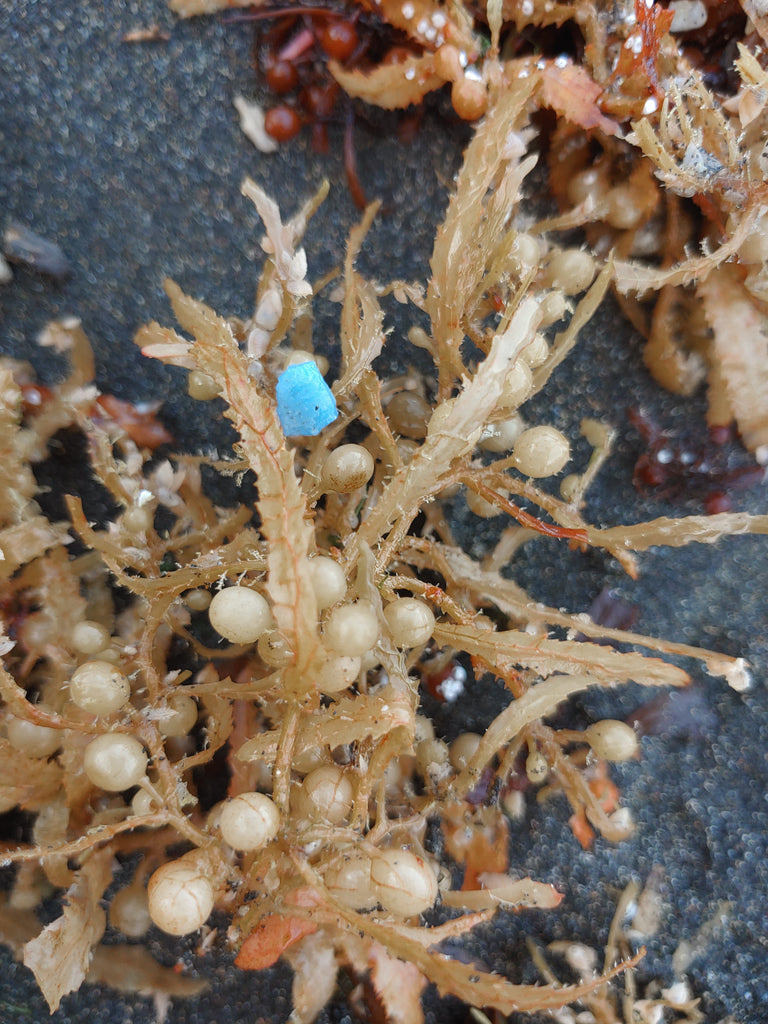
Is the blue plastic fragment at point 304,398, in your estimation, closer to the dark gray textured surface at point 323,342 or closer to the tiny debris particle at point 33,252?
the dark gray textured surface at point 323,342

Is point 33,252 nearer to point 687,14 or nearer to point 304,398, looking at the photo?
point 304,398

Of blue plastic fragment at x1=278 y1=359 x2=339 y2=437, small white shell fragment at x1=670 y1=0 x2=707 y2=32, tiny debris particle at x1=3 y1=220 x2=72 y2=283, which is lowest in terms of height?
tiny debris particle at x1=3 y1=220 x2=72 y2=283

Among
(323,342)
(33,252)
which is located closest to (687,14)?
(323,342)

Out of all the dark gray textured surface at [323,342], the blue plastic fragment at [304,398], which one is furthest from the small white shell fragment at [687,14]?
the blue plastic fragment at [304,398]

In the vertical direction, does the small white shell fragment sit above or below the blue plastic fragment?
above

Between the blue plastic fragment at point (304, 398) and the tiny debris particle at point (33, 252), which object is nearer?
the blue plastic fragment at point (304, 398)

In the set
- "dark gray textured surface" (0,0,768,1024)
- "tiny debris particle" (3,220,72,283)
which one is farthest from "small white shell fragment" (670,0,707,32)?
"tiny debris particle" (3,220,72,283)

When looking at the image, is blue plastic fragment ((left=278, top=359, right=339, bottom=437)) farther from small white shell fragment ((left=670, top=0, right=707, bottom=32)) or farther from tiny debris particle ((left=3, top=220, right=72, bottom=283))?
small white shell fragment ((left=670, top=0, right=707, bottom=32))
